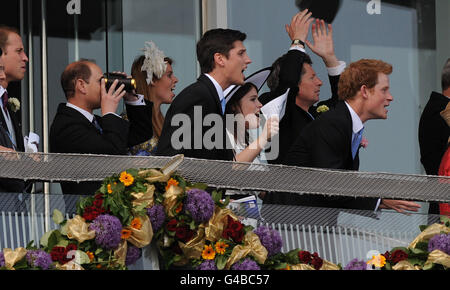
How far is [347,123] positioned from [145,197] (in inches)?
64.4

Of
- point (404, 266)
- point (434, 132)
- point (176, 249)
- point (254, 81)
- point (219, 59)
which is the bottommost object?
point (404, 266)

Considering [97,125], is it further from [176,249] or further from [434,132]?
[434,132]

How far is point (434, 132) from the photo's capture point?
23.3 feet

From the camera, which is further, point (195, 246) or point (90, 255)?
point (195, 246)

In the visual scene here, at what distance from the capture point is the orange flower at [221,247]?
4.36 meters

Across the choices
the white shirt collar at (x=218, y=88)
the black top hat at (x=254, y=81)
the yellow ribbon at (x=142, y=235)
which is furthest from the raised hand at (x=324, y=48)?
the yellow ribbon at (x=142, y=235)

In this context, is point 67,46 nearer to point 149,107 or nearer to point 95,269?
point 149,107

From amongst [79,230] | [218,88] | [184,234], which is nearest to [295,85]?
[218,88]

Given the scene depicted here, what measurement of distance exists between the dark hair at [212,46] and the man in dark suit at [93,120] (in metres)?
0.45

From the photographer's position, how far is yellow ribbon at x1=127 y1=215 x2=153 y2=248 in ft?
13.9

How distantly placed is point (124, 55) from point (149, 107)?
2.44 m

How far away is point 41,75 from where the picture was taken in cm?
865

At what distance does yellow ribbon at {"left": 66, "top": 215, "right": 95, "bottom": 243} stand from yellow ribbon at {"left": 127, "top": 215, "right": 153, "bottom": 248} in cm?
15

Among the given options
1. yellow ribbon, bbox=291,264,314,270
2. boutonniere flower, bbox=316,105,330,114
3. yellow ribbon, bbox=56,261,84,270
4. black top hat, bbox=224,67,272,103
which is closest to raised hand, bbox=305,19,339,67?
boutonniere flower, bbox=316,105,330,114
